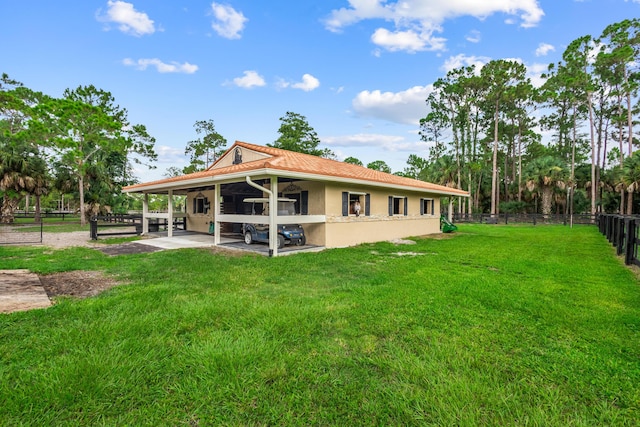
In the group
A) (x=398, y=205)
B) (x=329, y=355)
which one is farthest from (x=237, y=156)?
(x=329, y=355)

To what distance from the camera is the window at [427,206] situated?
16.7 meters

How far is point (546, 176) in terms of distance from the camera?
27.2 m

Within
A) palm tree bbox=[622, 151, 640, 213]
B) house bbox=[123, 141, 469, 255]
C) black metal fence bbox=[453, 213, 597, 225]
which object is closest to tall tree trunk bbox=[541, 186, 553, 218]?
black metal fence bbox=[453, 213, 597, 225]

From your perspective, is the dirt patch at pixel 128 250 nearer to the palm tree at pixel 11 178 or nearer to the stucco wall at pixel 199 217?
the stucco wall at pixel 199 217

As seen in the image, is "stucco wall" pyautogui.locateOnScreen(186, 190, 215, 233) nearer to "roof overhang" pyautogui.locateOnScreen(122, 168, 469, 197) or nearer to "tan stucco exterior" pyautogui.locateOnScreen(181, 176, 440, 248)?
"tan stucco exterior" pyautogui.locateOnScreen(181, 176, 440, 248)

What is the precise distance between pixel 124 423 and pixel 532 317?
4.68 metres

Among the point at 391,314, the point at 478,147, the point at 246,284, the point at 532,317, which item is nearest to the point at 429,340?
A: the point at 391,314

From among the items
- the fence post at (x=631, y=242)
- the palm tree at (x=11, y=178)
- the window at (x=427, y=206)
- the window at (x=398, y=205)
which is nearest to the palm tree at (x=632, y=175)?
the window at (x=427, y=206)

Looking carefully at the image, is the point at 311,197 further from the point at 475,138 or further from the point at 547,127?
the point at 547,127

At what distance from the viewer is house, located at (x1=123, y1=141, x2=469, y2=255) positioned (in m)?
9.41

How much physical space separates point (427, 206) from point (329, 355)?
15.9 metres

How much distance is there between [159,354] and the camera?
9.35 feet

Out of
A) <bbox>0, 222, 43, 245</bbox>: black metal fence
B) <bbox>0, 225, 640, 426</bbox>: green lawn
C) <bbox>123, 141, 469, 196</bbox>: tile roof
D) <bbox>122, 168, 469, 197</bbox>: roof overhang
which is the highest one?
<bbox>123, 141, 469, 196</bbox>: tile roof

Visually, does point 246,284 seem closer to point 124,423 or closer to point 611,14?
point 124,423
